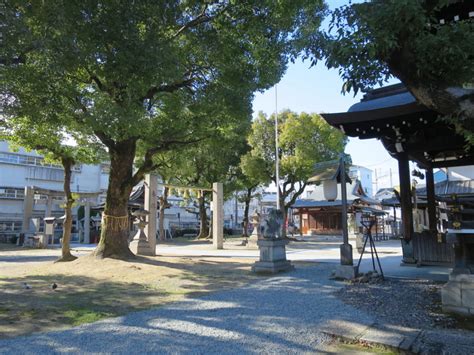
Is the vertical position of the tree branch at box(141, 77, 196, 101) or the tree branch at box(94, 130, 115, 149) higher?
the tree branch at box(141, 77, 196, 101)

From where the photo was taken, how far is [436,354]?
3.96 m

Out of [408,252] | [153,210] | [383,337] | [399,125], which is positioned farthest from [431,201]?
[153,210]

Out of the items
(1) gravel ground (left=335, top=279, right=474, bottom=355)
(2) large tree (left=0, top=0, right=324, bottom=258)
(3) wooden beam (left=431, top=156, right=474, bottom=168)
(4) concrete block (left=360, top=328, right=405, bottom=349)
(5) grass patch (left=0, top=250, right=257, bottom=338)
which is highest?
(2) large tree (left=0, top=0, right=324, bottom=258)

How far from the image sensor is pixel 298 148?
24.5 m

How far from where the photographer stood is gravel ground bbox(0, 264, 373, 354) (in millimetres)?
4270

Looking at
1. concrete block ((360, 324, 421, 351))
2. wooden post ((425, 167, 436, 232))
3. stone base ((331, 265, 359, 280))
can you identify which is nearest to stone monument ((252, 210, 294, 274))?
stone base ((331, 265, 359, 280))

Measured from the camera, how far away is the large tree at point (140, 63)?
714cm

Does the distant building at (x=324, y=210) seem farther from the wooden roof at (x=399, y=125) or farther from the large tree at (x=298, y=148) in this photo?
the wooden roof at (x=399, y=125)

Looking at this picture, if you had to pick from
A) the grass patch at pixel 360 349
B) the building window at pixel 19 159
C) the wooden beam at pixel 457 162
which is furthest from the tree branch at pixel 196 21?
the building window at pixel 19 159

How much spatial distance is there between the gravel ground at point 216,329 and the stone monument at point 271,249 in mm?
3211

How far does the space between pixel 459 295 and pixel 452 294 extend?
10 cm

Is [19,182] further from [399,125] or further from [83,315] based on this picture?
[399,125]

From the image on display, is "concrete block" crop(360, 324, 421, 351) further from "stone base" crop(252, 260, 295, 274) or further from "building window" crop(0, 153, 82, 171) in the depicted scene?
"building window" crop(0, 153, 82, 171)

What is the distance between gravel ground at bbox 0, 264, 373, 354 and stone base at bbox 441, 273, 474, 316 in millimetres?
1270
